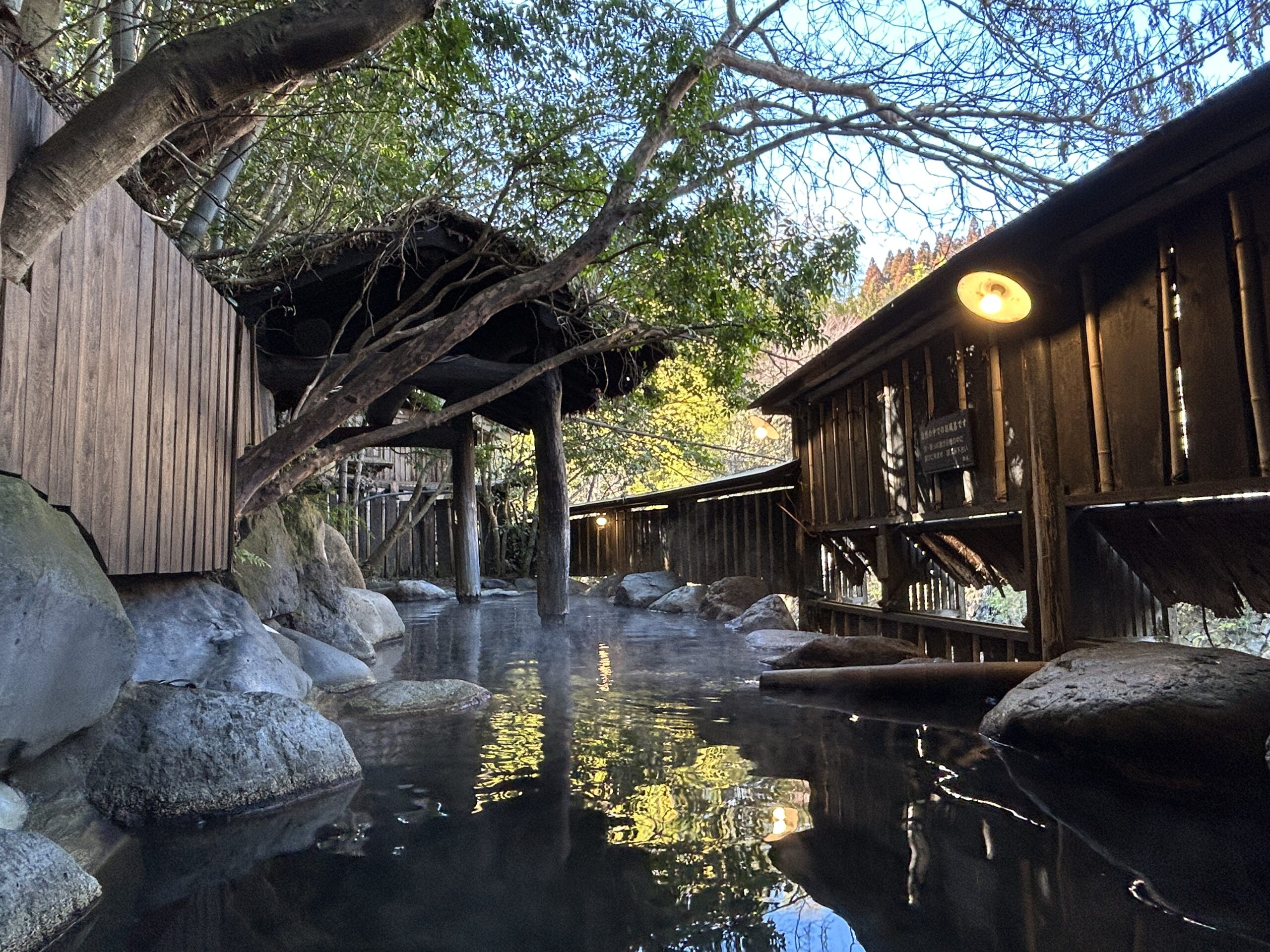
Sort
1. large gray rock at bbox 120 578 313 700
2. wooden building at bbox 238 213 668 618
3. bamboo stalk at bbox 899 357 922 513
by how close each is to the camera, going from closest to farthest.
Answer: large gray rock at bbox 120 578 313 700 → bamboo stalk at bbox 899 357 922 513 → wooden building at bbox 238 213 668 618

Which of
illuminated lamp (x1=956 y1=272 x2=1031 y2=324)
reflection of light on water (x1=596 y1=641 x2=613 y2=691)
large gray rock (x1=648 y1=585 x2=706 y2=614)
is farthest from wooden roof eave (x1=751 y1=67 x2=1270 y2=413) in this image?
large gray rock (x1=648 y1=585 x2=706 y2=614)

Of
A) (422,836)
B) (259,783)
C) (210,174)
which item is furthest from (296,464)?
(422,836)

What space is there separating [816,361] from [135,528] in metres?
5.92

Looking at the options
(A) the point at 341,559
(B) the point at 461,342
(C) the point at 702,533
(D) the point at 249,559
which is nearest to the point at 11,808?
(D) the point at 249,559

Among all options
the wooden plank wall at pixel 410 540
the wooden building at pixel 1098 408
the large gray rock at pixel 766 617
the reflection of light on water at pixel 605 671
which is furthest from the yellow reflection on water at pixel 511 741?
the wooden plank wall at pixel 410 540

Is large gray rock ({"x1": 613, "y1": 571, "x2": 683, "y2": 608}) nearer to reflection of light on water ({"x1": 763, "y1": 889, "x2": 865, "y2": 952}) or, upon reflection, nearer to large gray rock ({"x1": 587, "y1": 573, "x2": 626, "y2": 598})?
large gray rock ({"x1": 587, "y1": 573, "x2": 626, "y2": 598})

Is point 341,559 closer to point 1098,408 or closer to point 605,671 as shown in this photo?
point 605,671

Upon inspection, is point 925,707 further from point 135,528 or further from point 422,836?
point 135,528

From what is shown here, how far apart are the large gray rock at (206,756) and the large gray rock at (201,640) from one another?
16.5 inches

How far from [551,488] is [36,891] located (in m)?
7.46

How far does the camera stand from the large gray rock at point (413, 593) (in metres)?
15.2

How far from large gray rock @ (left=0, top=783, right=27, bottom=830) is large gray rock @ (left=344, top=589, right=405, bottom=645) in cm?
551

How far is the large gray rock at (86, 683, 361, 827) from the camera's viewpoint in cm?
297

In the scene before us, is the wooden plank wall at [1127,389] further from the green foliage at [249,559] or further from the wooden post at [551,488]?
the green foliage at [249,559]
